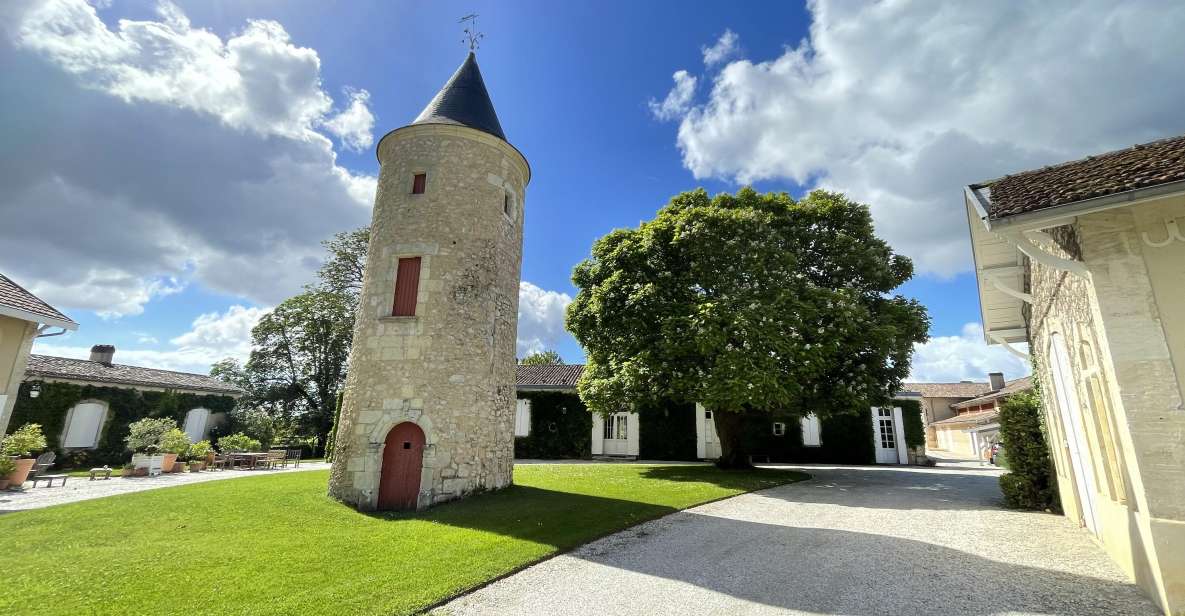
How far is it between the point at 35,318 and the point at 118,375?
15.6 m

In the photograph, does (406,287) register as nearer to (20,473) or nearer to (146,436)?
(20,473)

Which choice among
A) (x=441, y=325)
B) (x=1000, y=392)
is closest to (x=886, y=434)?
(x=1000, y=392)

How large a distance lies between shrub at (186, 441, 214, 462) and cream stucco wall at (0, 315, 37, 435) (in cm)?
968

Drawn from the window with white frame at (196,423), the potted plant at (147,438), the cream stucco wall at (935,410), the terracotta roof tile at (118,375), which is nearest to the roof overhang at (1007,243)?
the potted plant at (147,438)

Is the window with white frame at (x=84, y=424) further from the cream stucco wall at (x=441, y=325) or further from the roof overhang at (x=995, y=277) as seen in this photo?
the roof overhang at (x=995, y=277)

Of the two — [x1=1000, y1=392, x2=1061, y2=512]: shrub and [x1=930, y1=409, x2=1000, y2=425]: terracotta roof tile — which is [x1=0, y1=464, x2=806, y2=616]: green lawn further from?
[x1=930, y1=409, x2=1000, y2=425]: terracotta roof tile

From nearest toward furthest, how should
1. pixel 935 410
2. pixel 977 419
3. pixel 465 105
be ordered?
pixel 465 105
pixel 977 419
pixel 935 410

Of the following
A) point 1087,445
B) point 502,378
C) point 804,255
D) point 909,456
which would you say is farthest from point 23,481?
point 909,456

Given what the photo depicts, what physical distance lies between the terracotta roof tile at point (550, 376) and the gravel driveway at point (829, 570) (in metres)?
15.3

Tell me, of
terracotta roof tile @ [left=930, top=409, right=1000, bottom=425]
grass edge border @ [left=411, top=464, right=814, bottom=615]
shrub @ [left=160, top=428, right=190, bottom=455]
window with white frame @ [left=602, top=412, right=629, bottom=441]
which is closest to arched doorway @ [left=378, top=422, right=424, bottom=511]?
grass edge border @ [left=411, top=464, right=814, bottom=615]

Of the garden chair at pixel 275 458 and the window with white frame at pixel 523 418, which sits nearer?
the garden chair at pixel 275 458

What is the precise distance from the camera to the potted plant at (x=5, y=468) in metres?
11.4

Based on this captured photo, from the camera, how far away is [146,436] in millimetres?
15820

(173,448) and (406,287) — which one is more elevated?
(406,287)
